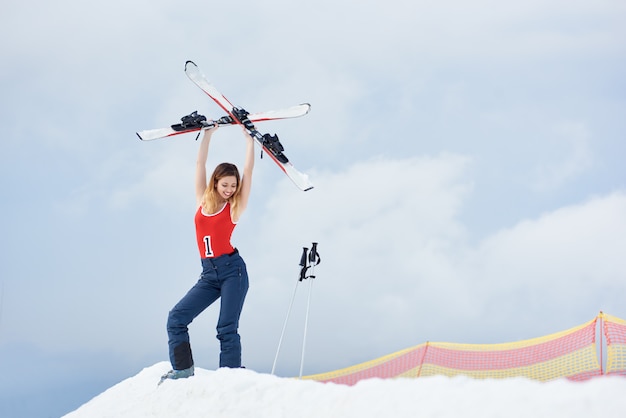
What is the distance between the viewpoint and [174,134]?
235 inches

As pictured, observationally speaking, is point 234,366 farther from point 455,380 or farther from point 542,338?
point 542,338

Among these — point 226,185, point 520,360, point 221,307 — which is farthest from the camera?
point 520,360

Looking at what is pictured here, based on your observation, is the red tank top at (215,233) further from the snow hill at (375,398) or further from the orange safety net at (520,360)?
the orange safety net at (520,360)

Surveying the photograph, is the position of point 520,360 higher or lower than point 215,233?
lower

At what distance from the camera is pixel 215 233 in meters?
4.95

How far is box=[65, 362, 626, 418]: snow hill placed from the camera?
2.68 m

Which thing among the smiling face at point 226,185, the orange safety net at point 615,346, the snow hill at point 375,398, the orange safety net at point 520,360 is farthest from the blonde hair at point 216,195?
the orange safety net at point 615,346

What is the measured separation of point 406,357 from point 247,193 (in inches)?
78.9

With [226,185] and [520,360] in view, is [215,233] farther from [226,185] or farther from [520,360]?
[520,360]

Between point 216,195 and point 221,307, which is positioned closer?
point 221,307

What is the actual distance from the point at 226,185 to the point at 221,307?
3.21 ft

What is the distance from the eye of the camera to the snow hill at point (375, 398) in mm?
2680

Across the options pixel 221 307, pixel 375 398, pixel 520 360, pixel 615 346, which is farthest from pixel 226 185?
pixel 615 346

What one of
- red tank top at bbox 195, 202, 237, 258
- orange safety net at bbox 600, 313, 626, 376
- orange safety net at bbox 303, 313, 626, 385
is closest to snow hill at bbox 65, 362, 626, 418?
red tank top at bbox 195, 202, 237, 258
